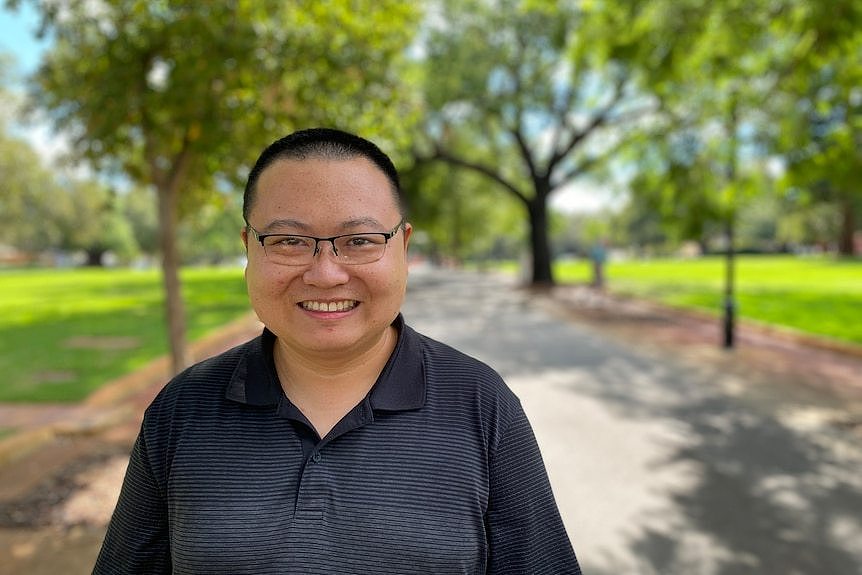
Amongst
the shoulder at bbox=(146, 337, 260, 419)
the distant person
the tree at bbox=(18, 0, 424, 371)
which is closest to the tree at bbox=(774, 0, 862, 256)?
the tree at bbox=(18, 0, 424, 371)

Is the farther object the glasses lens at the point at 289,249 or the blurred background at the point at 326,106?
the blurred background at the point at 326,106

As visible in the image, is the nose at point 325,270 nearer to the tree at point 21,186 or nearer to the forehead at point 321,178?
the forehead at point 321,178

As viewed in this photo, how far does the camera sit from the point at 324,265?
1.37 metres

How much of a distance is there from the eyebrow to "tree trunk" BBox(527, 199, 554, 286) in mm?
25161

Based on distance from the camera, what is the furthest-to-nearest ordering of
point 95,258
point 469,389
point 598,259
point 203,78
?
point 95,258 < point 598,259 < point 203,78 < point 469,389

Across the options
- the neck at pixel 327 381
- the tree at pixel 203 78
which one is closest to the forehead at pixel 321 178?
the neck at pixel 327 381

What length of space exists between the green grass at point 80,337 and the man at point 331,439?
3.96 ft

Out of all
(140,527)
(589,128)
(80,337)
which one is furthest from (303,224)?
(589,128)

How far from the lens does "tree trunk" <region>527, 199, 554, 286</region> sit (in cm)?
2628

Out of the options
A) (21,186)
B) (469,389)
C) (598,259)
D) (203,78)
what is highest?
(21,186)

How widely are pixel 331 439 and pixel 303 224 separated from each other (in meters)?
0.45

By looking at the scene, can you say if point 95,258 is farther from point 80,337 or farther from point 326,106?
point 326,106

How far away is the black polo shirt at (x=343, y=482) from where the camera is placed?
1314 millimetres


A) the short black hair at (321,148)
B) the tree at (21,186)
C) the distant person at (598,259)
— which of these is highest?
the tree at (21,186)
